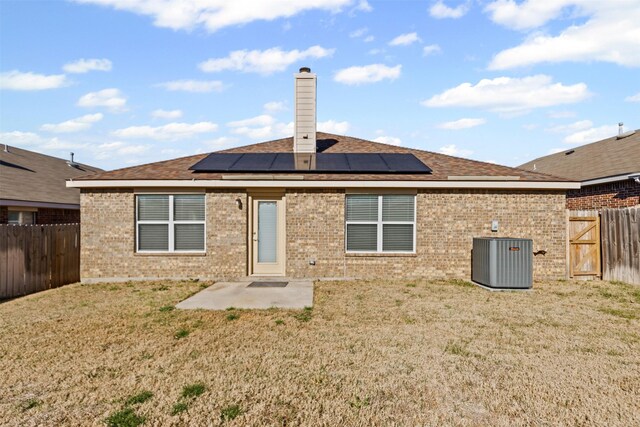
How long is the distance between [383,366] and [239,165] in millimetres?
8438

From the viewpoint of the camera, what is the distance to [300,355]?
4.88 m

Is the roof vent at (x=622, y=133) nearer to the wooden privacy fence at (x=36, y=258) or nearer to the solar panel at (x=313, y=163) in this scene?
the solar panel at (x=313, y=163)

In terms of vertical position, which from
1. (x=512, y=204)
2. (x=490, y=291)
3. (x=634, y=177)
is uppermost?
(x=634, y=177)

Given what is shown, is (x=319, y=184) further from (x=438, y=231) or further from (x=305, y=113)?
(x=305, y=113)

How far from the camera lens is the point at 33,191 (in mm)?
13922

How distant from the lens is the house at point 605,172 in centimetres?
1252

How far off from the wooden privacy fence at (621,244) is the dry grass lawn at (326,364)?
9.38 ft

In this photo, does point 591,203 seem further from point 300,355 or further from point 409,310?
point 300,355

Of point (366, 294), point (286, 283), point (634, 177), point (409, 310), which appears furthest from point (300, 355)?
point (634, 177)

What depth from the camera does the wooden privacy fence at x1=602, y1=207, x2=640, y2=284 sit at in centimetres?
994

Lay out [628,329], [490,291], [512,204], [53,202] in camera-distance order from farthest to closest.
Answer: [53,202], [512,204], [490,291], [628,329]

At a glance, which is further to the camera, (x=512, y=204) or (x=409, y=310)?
(x=512, y=204)

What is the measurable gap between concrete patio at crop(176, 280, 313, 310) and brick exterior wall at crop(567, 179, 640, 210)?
38.2ft

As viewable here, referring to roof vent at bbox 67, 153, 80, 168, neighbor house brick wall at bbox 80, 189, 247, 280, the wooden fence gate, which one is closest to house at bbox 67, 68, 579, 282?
neighbor house brick wall at bbox 80, 189, 247, 280
